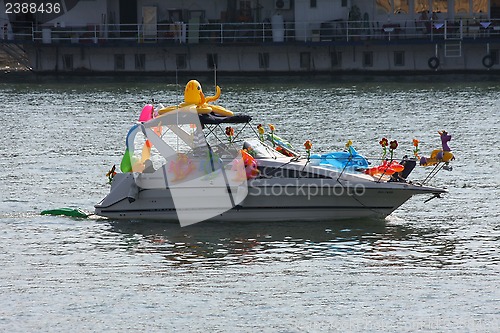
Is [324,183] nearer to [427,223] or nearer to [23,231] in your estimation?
[427,223]

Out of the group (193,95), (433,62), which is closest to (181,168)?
(193,95)

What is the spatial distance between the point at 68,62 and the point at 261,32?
10620 mm

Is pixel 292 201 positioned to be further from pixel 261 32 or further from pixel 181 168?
pixel 261 32

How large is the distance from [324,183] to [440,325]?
6.99 meters

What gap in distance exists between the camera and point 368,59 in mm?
66188

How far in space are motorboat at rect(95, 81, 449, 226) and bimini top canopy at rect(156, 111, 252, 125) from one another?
0.9 inches

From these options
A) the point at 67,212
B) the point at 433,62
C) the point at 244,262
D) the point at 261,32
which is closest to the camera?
the point at 244,262

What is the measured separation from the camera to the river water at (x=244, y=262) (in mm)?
22359

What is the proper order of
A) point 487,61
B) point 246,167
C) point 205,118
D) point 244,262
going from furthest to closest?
point 487,61 < point 205,118 < point 246,167 < point 244,262

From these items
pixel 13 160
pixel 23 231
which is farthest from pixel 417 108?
pixel 23 231

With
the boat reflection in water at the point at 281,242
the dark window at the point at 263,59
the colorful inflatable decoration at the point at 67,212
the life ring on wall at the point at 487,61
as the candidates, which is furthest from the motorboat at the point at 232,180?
the dark window at the point at 263,59

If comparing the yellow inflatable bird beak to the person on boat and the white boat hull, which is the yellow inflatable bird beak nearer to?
the person on boat

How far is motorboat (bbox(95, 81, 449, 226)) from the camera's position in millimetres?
28250

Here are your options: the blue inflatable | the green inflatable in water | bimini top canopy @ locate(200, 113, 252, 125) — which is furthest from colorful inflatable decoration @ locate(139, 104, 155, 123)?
the blue inflatable
